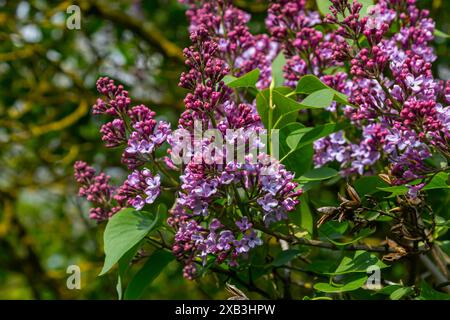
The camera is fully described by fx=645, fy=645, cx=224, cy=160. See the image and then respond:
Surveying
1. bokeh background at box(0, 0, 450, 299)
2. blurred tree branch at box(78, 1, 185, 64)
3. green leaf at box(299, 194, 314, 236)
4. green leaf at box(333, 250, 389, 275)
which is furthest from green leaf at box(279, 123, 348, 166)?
blurred tree branch at box(78, 1, 185, 64)

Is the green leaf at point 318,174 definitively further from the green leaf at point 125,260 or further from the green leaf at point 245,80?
the green leaf at point 125,260

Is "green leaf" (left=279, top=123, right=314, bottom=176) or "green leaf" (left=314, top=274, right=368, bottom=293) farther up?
"green leaf" (left=279, top=123, right=314, bottom=176)

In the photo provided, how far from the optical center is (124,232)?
42.9 inches

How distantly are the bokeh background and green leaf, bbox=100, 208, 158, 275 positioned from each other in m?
1.33

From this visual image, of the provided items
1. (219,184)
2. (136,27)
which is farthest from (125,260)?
(136,27)

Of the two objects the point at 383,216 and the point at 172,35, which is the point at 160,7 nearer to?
the point at 172,35

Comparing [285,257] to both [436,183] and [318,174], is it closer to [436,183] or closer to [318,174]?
[318,174]

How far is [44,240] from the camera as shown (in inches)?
165

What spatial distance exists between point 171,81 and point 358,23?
1.85 m

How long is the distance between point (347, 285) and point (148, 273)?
370 mm

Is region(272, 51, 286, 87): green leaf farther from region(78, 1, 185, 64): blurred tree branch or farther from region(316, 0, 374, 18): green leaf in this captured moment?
region(78, 1, 185, 64): blurred tree branch

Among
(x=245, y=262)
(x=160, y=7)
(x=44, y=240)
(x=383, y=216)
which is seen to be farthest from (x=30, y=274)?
(x=383, y=216)

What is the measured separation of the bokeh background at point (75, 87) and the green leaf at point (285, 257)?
1165mm

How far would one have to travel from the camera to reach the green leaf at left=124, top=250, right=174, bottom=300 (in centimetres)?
120
